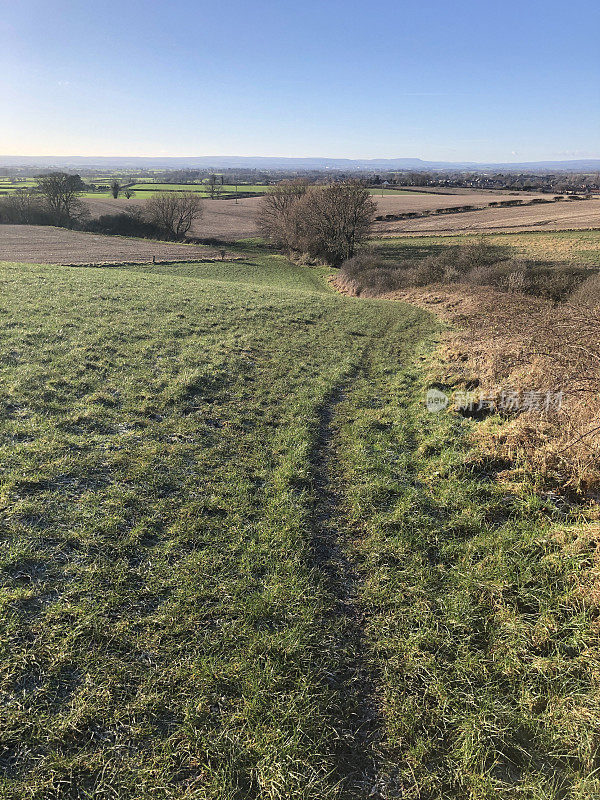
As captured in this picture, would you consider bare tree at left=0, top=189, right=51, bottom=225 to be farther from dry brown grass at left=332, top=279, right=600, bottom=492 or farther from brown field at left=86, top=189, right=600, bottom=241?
dry brown grass at left=332, top=279, right=600, bottom=492

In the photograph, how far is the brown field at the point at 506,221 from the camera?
2451 inches

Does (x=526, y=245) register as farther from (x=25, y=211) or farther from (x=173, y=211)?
(x=25, y=211)

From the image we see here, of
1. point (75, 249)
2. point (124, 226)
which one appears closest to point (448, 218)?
point (124, 226)

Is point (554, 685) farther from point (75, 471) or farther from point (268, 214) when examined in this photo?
point (268, 214)

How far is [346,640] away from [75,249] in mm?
52969

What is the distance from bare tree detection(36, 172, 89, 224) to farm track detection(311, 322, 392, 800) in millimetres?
82984

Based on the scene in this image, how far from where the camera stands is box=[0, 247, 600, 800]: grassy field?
128 inches

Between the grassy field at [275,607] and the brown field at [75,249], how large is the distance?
122ft

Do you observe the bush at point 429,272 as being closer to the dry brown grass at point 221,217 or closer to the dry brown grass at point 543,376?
the dry brown grass at point 543,376

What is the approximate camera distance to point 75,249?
46.1 meters

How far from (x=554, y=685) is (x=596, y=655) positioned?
0.59m

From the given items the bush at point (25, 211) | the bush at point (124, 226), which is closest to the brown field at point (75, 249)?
the bush at point (124, 226)

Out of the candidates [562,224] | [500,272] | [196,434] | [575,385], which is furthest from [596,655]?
[562,224]

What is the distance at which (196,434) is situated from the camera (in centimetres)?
772
